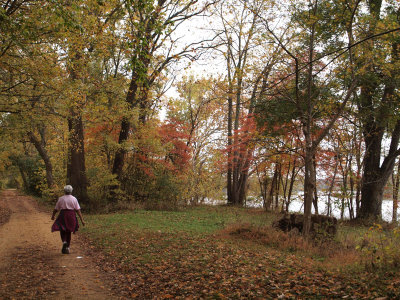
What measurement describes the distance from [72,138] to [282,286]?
14.8 m

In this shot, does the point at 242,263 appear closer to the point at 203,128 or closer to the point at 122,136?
the point at 122,136

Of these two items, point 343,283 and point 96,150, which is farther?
point 96,150

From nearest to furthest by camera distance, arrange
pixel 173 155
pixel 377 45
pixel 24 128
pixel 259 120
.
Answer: pixel 377 45, pixel 24 128, pixel 259 120, pixel 173 155

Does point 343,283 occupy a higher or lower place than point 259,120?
lower

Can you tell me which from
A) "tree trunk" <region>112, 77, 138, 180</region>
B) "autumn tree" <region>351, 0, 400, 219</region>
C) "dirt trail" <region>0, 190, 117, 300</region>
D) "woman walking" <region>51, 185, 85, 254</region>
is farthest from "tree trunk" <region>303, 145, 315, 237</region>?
"tree trunk" <region>112, 77, 138, 180</region>

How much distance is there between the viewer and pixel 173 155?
20.6m

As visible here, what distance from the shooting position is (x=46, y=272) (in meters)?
6.01

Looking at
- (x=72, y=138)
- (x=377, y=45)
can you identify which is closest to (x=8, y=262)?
(x=72, y=138)

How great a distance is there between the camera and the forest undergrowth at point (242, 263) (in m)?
4.63

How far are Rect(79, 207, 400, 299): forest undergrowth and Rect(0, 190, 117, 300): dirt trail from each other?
41 cm

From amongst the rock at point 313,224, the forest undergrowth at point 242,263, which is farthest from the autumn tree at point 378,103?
the forest undergrowth at point 242,263

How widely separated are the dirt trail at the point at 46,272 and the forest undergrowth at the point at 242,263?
0.41 meters

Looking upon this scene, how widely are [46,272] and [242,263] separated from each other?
4.06m

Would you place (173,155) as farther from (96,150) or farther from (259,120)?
(259,120)
